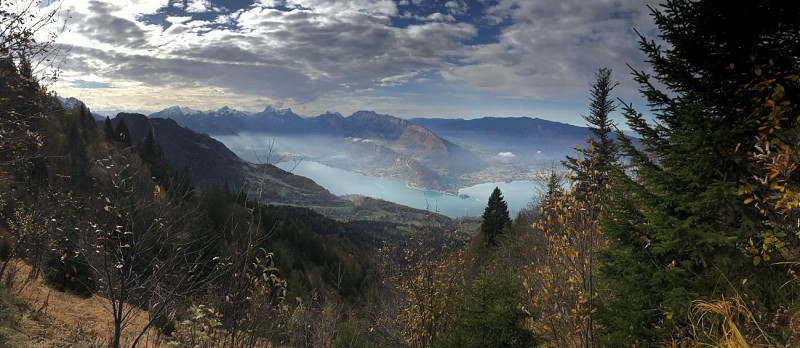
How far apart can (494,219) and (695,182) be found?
39579 millimetres

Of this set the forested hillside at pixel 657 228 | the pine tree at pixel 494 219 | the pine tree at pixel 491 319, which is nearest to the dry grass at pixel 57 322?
the forested hillside at pixel 657 228

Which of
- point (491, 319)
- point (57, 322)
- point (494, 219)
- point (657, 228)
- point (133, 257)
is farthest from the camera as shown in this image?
point (494, 219)

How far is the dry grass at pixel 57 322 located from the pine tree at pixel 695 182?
30.0 ft

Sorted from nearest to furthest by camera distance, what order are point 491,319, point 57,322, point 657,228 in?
point 657,228
point 491,319
point 57,322

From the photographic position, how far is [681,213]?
23.2 ft

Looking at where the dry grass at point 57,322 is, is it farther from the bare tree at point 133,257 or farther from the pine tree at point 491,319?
the pine tree at point 491,319

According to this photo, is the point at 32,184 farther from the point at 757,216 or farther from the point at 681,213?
the point at 757,216

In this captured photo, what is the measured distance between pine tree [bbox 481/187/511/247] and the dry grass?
36.4m

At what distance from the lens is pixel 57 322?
38.5 ft

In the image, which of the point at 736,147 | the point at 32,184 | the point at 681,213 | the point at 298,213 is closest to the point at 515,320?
the point at 681,213

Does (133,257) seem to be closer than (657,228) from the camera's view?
Yes

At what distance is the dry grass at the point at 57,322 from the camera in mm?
9172

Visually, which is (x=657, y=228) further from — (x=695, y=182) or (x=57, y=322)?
(x=57, y=322)

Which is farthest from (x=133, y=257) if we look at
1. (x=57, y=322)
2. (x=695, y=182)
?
(x=695, y=182)
